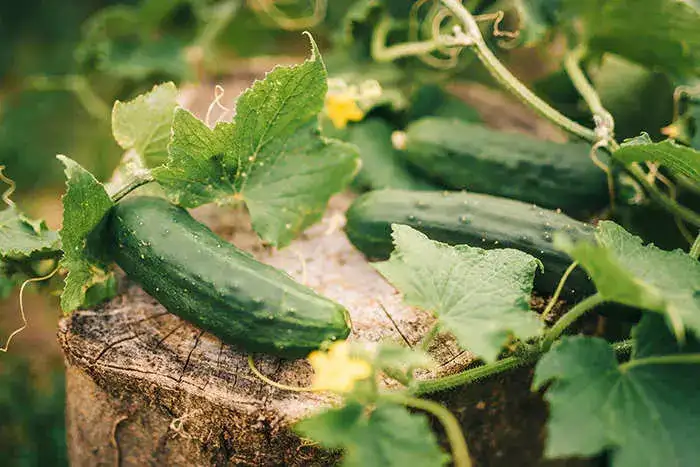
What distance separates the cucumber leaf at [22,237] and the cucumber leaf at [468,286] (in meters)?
0.79

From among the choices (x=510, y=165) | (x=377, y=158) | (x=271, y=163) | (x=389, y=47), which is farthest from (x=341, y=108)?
(x=389, y=47)

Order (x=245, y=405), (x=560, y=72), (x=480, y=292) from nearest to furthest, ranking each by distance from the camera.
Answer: (x=480, y=292) → (x=245, y=405) → (x=560, y=72)

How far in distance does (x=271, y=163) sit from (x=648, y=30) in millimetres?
1123

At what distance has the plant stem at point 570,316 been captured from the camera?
1.22 metres

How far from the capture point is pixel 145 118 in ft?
5.33

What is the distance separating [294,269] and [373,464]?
0.77 m

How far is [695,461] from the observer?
1.06m

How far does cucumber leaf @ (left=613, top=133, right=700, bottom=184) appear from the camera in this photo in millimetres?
1329

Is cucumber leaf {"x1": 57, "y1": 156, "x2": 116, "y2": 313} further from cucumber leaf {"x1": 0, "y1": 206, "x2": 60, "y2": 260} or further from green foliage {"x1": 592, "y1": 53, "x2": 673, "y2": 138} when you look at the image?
green foliage {"x1": 592, "y1": 53, "x2": 673, "y2": 138}

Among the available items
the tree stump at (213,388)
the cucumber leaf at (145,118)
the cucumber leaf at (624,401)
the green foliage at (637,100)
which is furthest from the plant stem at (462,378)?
the green foliage at (637,100)

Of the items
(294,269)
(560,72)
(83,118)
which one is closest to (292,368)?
(294,269)

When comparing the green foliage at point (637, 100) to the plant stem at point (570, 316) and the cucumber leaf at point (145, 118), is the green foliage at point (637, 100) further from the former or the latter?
the cucumber leaf at point (145, 118)

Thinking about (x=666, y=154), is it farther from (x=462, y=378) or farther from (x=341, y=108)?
(x=341, y=108)

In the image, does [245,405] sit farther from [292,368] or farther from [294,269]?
[294,269]
